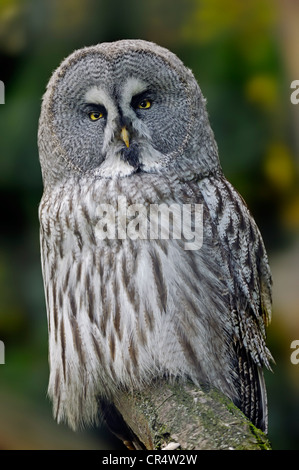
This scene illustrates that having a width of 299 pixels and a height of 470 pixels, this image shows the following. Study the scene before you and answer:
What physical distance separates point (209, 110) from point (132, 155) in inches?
53.4

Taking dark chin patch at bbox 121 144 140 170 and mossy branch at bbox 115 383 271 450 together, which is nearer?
mossy branch at bbox 115 383 271 450

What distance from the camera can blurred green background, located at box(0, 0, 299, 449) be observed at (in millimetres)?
3387

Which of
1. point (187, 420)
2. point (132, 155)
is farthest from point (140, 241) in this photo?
point (187, 420)

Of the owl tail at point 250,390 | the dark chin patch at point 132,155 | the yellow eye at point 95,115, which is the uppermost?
the yellow eye at point 95,115

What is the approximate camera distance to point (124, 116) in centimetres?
217

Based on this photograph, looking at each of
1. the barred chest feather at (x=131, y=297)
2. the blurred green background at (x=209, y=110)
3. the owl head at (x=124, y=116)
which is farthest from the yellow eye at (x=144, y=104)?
the blurred green background at (x=209, y=110)

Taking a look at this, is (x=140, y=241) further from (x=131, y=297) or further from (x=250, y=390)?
(x=250, y=390)

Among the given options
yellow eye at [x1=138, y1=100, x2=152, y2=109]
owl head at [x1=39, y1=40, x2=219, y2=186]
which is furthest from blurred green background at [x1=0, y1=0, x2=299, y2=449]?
yellow eye at [x1=138, y1=100, x2=152, y2=109]

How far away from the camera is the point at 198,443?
1.83 meters

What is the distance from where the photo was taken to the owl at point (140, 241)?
7.13 ft

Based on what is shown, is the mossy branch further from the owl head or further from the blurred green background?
the blurred green background

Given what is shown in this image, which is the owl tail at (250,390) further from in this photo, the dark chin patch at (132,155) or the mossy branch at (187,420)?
the dark chin patch at (132,155)

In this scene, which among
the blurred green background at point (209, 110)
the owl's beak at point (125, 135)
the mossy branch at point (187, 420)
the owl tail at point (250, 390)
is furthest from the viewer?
the blurred green background at point (209, 110)

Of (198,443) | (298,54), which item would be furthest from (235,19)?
(198,443)
